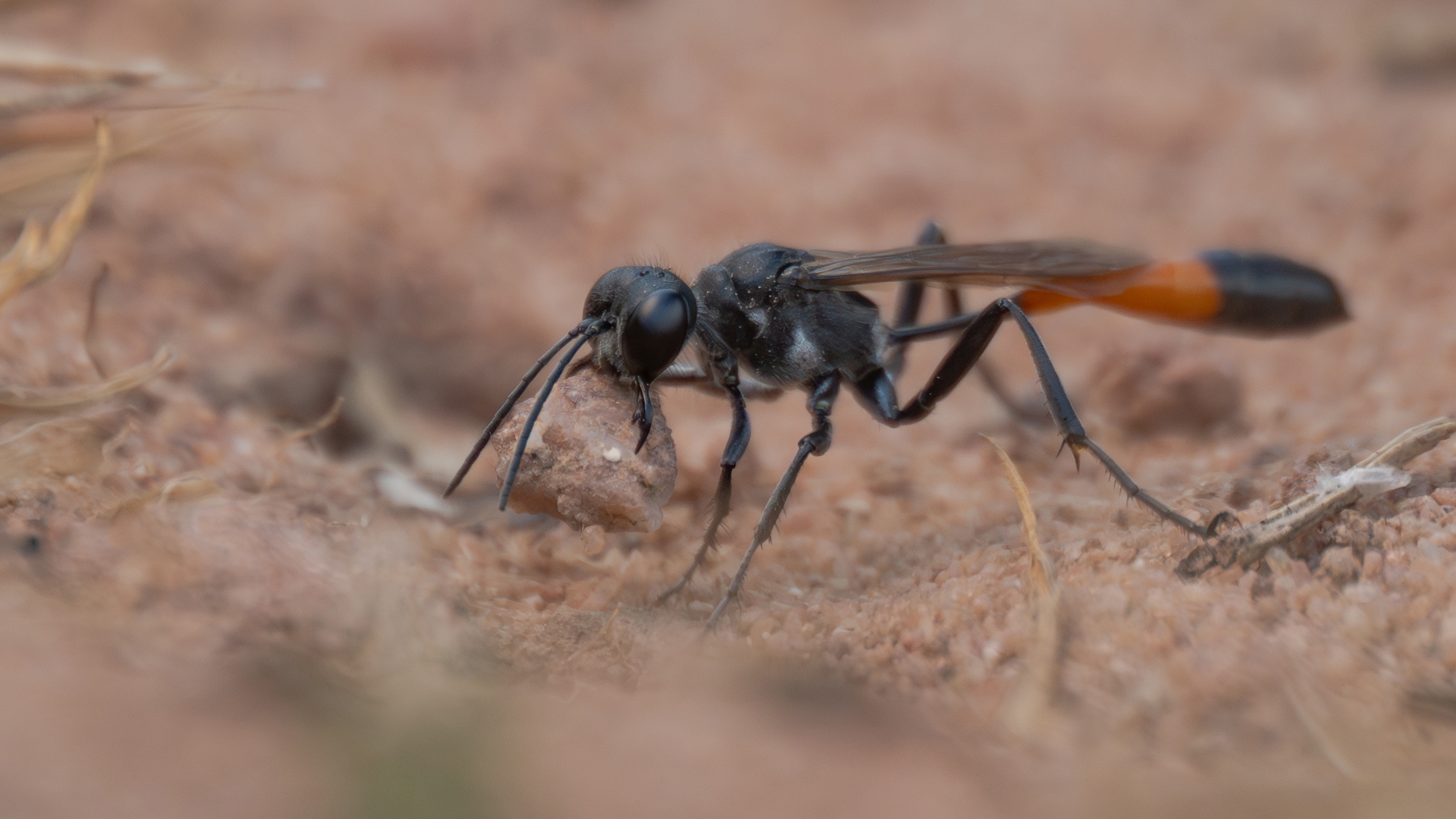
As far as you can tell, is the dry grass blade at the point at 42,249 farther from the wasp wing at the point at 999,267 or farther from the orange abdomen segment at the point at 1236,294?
the orange abdomen segment at the point at 1236,294

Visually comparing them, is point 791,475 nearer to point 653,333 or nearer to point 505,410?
point 653,333

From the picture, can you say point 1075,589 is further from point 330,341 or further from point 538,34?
point 538,34

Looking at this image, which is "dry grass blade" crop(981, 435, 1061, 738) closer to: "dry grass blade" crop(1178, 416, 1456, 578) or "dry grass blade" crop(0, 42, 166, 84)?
"dry grass blade" crop(1178, 416, 1456, 578)

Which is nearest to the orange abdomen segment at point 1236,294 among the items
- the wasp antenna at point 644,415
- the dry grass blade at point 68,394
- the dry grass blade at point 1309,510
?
the dry grass blade at point 1309,510

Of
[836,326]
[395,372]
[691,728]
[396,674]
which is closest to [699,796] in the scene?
[691,728]

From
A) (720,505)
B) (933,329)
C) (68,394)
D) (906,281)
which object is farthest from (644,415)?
(68,394)

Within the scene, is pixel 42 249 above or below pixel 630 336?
below
